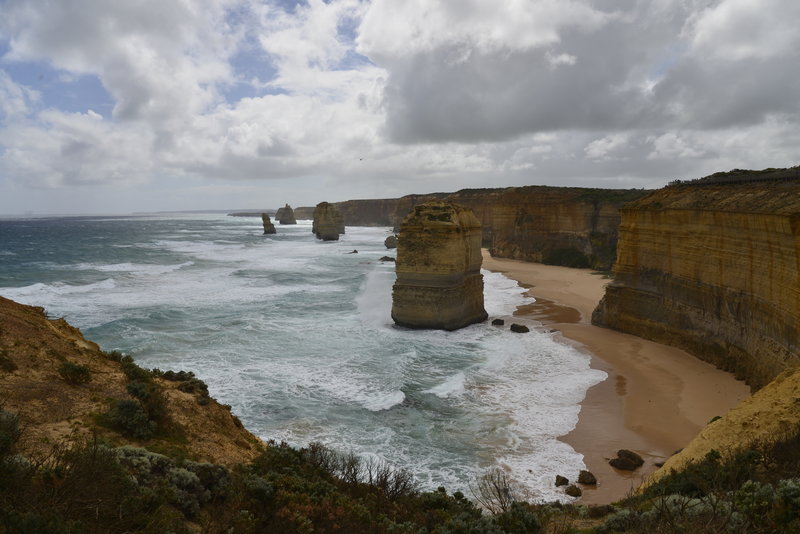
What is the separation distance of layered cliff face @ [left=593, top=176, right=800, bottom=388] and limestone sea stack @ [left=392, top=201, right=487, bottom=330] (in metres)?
7.68

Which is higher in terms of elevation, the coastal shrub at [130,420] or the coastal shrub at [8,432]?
the coastal shrub at [8,432]

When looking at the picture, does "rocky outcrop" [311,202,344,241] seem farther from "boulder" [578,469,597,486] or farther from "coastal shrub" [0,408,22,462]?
"coastal shrub" [0,408,22,462]

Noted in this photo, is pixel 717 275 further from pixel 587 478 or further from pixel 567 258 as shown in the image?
pixel 567 258

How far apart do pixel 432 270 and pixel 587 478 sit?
1327 cm

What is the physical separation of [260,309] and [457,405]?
50.9ft

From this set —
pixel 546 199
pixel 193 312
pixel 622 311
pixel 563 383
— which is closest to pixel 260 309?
pixel 193 312

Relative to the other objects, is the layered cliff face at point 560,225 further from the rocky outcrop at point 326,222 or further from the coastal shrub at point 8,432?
the coastal shrub at point 8,432

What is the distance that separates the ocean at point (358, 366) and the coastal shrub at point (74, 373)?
475 centimetres

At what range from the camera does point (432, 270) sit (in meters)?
22.7

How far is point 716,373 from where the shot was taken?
1675cm

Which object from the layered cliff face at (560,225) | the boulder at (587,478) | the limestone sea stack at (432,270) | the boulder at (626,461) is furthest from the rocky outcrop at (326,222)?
the boulder at (587,478)

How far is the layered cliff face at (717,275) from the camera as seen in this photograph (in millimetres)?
13578

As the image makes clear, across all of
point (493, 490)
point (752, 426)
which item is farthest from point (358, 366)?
point (752, 426)

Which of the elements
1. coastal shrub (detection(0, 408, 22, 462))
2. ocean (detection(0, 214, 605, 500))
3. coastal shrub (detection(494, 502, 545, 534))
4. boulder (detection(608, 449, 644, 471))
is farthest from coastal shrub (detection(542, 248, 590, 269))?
coastal shrub (detection(0, 408, 22, 462))
